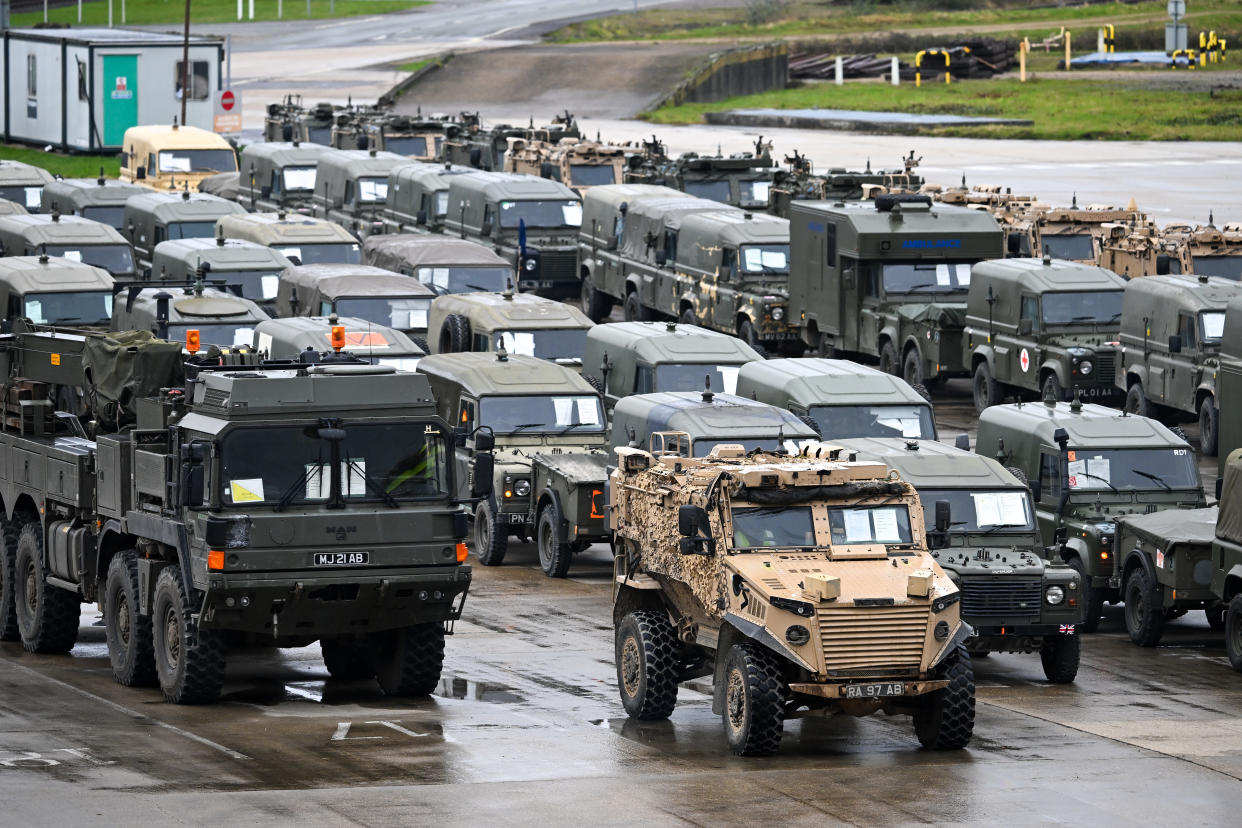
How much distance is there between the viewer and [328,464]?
58.3ft

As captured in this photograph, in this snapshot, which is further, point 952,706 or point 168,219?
point 168,219

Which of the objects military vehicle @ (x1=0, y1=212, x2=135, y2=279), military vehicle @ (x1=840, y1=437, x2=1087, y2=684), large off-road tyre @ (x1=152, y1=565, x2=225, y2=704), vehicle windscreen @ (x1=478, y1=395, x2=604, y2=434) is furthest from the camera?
military vehicle @ (x1=0, y1=212, x2=135, y2=279)

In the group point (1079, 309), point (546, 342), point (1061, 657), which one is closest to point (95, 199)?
point (546, 342)

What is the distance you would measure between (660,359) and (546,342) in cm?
323

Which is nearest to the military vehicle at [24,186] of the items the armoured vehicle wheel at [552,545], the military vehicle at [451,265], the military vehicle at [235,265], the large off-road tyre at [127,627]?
the military vehicle at [235,265]

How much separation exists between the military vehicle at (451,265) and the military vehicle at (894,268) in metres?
4.88

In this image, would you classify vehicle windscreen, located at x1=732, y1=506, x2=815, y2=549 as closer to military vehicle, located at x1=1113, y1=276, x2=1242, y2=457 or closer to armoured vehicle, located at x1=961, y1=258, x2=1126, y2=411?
military vehicle, located at x1=1113, y1=276, x2=1242, y2=457

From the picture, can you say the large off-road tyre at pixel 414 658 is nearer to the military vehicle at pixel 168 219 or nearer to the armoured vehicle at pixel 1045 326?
the armoured vehicle at pixel 1045 326

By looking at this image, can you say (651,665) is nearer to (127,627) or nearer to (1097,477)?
(127,627)

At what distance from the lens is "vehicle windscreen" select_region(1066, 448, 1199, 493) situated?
900 inches

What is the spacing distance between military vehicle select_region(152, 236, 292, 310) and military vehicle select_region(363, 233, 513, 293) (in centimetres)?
195

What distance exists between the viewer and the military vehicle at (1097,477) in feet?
73.6


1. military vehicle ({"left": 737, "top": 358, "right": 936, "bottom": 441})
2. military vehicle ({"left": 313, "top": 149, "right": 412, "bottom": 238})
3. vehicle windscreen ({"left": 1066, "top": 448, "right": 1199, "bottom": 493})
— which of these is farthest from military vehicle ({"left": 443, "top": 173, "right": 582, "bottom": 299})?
vehicle windscreen ({"left": 1066, "top": 448, "right": 1199, "bottom": 493})

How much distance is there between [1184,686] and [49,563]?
9685 millimetres
